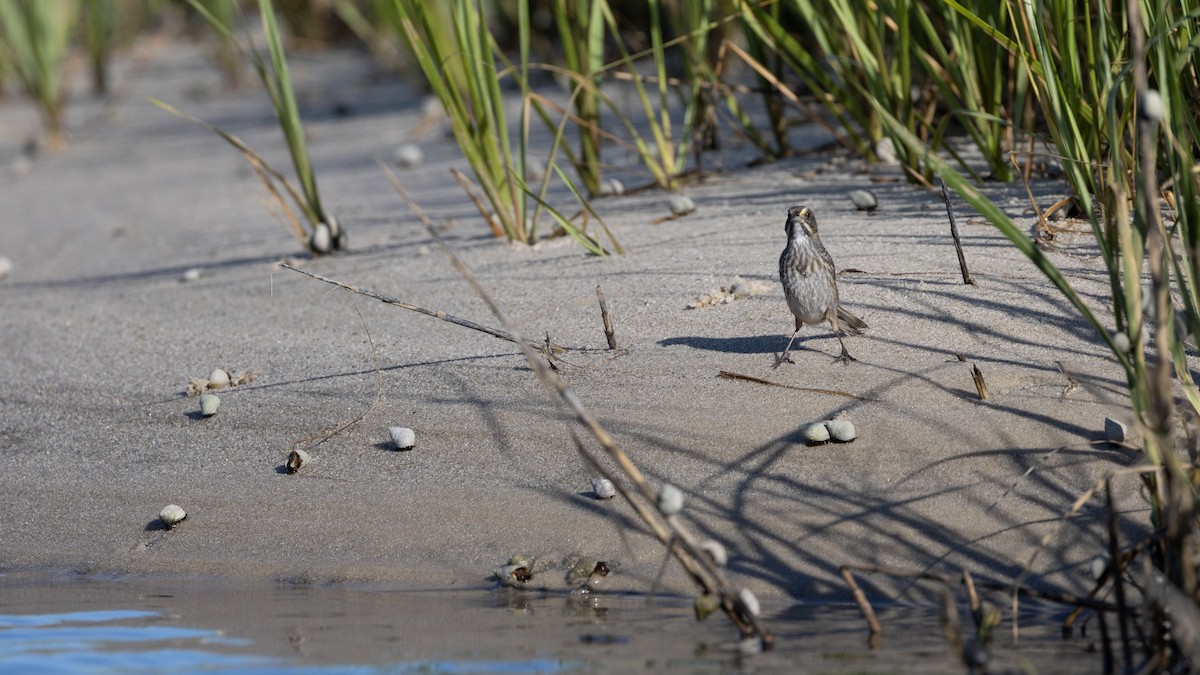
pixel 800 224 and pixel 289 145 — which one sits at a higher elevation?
pixel 289 145

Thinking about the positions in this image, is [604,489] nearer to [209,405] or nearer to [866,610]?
[866,610]

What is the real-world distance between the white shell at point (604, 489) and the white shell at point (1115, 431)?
0.97 m

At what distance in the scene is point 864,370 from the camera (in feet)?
10.00

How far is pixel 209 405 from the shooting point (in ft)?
10.9

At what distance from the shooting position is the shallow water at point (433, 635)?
7.07ft

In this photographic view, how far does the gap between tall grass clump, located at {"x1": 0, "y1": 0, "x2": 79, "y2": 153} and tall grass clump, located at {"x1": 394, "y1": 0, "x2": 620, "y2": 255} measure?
436cm

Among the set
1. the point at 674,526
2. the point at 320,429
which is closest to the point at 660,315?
the point at 320,429

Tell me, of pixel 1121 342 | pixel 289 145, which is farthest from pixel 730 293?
pixel 289 145

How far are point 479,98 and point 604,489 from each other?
5.39 ft

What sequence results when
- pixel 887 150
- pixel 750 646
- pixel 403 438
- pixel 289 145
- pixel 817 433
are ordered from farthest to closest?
1. pixel 887 150
2. pixel 289 145
3. pixel 403 438
4. pixel 817 433
5. pixel 750 646

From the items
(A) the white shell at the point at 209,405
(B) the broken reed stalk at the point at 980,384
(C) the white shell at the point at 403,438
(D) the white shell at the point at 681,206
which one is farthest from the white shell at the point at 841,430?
(D) the white shell at the point at 681,206

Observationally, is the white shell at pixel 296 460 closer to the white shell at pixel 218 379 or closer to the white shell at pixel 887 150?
the white shell at pixel 218 379

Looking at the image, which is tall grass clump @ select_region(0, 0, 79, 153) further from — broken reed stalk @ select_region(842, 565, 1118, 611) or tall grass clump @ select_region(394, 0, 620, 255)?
broken reed stalk @ select_region(842, 565, 1118, 611)

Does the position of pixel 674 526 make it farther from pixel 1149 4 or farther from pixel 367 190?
pixel 367 190
